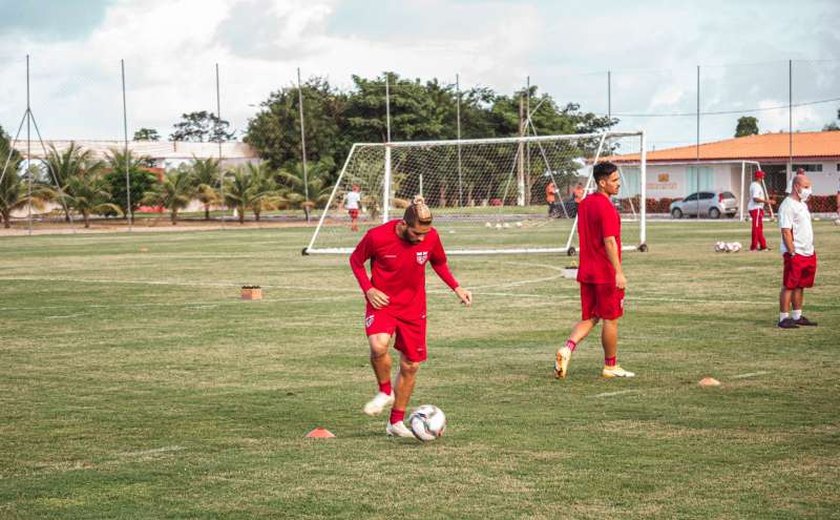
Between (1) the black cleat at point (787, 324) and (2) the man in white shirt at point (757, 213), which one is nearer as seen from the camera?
(1) the black cleat at point (787, 324)

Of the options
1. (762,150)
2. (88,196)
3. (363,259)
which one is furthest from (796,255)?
(762,150)

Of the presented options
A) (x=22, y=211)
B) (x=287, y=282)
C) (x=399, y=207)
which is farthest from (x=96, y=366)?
(x=22, y=211)

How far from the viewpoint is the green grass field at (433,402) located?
7.45 metres

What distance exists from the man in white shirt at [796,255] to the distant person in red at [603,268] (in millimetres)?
4146

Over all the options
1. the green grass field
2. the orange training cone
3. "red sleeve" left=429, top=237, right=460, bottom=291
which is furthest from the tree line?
the orange training cone

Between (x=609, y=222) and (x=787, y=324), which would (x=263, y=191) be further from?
(x=609, y=222)

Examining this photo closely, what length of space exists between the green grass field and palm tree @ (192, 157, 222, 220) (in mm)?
40760

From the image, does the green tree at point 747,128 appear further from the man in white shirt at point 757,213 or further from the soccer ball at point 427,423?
the soccer ball at point 427,423

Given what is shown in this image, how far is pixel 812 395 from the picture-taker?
35.7 ft

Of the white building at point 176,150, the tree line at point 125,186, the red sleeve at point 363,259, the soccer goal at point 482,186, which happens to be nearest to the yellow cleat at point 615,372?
the red sleeve at point 363,259

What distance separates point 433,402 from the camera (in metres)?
11.0

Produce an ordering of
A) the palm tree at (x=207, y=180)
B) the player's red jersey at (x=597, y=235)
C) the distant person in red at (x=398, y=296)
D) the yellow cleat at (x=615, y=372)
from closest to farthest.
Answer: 1. the distant person in red at (x=398, y=296)
2. the yellow cleat at (x=615, y=372)
3. the player's red jersey at (x=597, y=235)
4. the palm tree at (x=207, y=180)

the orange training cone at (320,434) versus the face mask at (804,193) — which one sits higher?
the face mask at (804,193)

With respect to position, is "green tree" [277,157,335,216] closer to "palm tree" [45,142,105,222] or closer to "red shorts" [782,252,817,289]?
"palm tree" [45,142,105,222]
